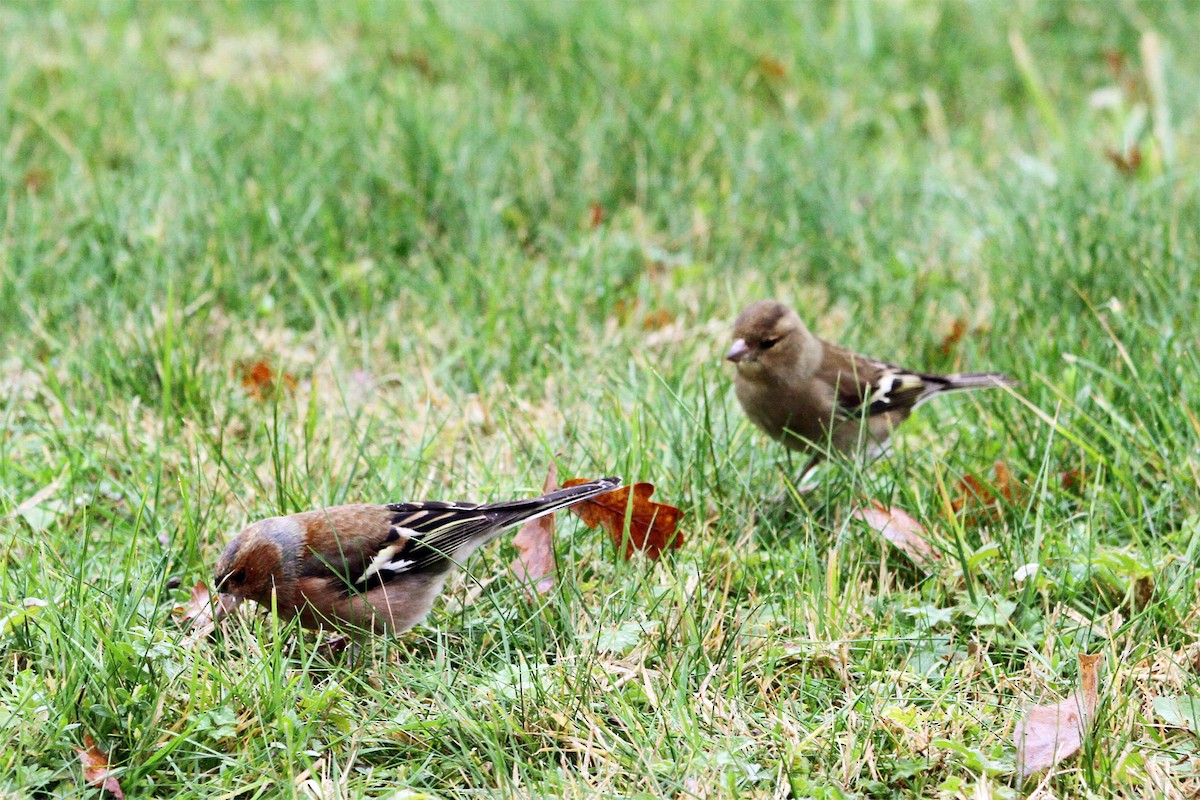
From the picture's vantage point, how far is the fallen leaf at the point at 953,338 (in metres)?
5.32

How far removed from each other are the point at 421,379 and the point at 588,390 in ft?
2.25

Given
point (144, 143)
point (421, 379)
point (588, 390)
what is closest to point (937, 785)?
point (588, 390)

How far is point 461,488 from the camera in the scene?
4223 millimetres

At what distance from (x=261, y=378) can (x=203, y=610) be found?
158cm

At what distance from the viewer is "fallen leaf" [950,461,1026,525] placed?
4.02 m

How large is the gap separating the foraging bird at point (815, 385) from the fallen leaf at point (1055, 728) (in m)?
1.33

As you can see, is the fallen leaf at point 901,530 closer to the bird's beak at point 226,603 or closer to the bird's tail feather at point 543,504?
the bird's tail feather at point 543,504

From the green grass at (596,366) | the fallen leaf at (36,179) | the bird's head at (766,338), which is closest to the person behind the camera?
the green grass at (596,366)

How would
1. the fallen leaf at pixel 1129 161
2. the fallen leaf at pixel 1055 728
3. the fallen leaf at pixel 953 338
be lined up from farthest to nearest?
the fallen leaf at pixel 1129 161, the fallen leaf at pixel 953 338, the fallen leaf at pixel 1055 728

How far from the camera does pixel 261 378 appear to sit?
16.2 feet

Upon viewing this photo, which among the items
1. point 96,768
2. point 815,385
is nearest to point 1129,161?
point 815,385

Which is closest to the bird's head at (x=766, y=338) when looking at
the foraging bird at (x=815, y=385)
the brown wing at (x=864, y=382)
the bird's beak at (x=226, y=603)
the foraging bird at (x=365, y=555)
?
the foraging bird at (x=815, y=385)

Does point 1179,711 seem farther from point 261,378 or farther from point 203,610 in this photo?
point 261,378

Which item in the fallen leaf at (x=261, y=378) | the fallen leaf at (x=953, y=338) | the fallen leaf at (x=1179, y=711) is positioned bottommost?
the fallen leaf at (x=1179, y=711)
